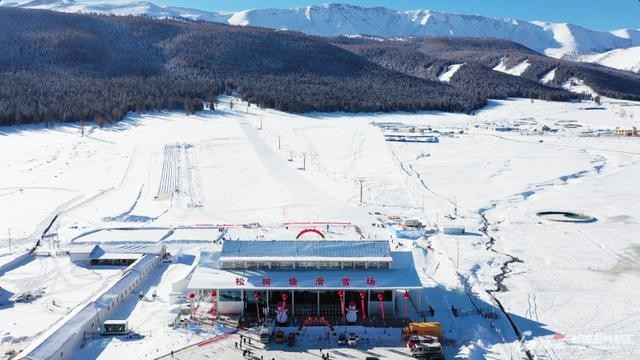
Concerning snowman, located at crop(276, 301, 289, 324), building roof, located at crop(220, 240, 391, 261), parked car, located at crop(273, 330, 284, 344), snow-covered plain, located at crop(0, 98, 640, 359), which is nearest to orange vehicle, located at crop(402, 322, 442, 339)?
snow-covered plain, located at crop(0, 98, 640, 359)

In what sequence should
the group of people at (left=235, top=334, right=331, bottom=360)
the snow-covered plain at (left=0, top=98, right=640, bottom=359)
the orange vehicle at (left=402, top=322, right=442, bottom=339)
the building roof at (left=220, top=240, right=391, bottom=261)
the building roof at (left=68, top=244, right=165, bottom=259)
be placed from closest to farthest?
the group of people at (left=235, top=334, right=331, bottom=360) → the orange vehicle at (left=402, top=322, right=442, bottom=339) → the snow-covered plain at (left=0, top=98, right=640, bottom=359) → the building roof at (left=220, top=240, right=391, bottom=261) → the building roof at (left=68, top=244, right=165, bottom=259)

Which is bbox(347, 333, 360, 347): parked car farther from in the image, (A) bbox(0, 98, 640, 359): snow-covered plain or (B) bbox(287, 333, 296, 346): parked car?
(A) bbox(0, 98, 640, 359): snow-covered plain

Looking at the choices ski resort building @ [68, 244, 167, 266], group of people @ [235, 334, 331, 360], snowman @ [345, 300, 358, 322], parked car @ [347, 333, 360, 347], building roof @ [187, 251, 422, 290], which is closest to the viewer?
group of people @ [235, 334, 331, 360]

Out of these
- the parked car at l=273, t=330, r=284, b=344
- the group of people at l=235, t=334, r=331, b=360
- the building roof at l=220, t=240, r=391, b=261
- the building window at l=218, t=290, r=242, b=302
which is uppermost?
the building roof at l=220, t=240, r=391, b=261

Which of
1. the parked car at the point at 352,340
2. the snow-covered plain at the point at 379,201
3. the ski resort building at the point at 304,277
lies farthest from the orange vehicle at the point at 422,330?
the ski resort building at the point at 304,277

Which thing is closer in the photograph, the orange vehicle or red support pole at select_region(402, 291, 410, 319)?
the orange vehicle

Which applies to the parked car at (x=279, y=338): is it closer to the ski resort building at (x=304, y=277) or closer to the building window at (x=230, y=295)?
the ski resort building at (x=304, y=277)
